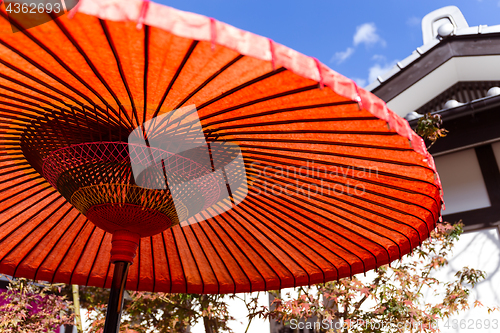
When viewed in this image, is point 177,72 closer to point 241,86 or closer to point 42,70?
point 241,86

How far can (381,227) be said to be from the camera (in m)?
1.59

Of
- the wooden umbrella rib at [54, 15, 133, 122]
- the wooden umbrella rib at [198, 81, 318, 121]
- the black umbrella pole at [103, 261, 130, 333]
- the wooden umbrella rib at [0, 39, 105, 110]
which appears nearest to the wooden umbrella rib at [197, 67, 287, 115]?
the wooden umbrella rib at [198, 81, 318, 121]

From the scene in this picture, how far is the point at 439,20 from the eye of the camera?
653 centimetres

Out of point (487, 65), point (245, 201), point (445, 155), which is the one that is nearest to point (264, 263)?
point (245, 201)

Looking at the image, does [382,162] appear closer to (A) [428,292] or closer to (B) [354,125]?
(B) [354,125]

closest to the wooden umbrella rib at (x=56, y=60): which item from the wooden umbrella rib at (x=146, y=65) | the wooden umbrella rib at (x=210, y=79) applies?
the wooden umbrella rib at (x=146, y=65)

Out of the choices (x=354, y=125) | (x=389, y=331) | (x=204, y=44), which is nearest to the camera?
→ (x=204, y=44)

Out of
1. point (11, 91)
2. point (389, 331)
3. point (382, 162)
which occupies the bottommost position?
point (389, 331)

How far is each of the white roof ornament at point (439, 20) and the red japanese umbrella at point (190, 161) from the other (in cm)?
572

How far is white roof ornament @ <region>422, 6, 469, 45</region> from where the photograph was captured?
20.9 ft

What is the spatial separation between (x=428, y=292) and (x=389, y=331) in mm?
1528

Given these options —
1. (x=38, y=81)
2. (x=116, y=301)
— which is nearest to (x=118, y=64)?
(x=38, y=81)

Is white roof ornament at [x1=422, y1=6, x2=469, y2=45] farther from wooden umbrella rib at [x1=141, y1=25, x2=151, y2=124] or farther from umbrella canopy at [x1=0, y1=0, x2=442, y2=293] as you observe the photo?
wooden umbrella rib at [x1=141, y1=25, x2=151, y2=124]

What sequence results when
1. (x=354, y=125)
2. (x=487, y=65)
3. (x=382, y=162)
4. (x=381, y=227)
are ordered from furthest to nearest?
1. (x=487, y=65)
2. (x=381, y=227)
3. (x=382, y=162)
4. (x=354, y=125)
